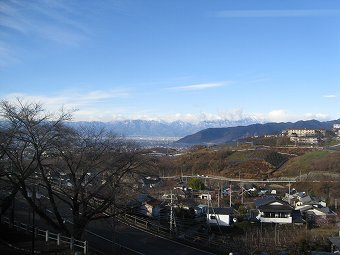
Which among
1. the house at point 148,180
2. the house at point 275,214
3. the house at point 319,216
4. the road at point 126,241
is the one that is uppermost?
the house at point 148,180

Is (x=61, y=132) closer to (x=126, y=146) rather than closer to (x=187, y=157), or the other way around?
(x=126, y=146)

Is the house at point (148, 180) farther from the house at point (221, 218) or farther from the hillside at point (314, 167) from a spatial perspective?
the hillside at point (314, 167)

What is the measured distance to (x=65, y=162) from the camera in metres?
12.7

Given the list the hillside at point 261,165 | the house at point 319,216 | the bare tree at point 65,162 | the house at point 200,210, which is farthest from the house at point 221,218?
the hillside at point 261,165

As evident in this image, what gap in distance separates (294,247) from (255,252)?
89.2 inches

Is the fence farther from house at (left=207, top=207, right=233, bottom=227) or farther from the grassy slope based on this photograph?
the grassy slope

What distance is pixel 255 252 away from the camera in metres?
17.2

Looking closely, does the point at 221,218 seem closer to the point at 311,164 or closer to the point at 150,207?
the point at 150,207

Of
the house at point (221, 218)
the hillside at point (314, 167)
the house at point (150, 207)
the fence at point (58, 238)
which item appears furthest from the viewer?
the hillside at point (314, 167)

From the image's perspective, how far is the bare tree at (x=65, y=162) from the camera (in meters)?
12.3

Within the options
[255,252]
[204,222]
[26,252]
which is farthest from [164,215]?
[26,252]

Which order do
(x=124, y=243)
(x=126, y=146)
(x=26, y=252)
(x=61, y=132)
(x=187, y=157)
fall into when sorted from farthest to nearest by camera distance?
(x=187, y=157) → (x=124, y=243) → (x=126, y=146) → (x=61, y=132) → (x=26, y=252)

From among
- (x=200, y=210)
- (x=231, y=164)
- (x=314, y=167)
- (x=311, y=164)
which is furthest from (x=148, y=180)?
(x=231, y=164)

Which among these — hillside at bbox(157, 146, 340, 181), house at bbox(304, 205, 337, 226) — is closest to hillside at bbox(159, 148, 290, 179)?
hillside at bbox(157, 146, 340, 181)
